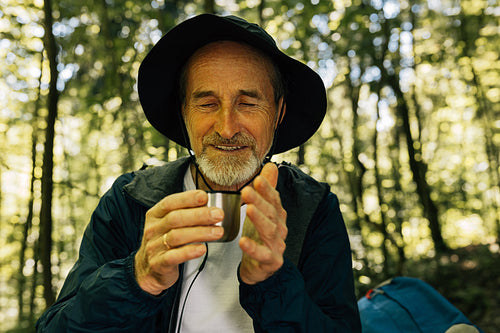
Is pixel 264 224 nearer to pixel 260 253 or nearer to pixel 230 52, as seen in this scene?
pixel 260 253

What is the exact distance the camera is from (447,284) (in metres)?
7.78

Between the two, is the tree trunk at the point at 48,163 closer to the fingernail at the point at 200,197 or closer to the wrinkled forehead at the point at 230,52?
the wrinkled forehead at the point at 230,52

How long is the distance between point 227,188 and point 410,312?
55.9 inches

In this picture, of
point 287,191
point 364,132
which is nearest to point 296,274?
point 287,191

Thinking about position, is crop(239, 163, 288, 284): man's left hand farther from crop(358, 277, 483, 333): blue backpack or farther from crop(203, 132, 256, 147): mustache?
crop(358, 277, 483, 333): blue backpack

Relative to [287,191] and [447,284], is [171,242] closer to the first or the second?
[287,191]

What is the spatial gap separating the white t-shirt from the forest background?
1064 millimetres

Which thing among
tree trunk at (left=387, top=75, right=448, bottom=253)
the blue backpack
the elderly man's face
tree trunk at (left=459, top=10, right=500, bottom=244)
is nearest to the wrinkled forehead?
the elderly man's face

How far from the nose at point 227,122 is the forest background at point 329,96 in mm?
1033

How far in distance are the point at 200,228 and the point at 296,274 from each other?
1.75 feet

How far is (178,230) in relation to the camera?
1219mm

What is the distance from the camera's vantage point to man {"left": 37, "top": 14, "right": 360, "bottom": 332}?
1512 millimetres

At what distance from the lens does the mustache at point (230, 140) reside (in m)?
2.05

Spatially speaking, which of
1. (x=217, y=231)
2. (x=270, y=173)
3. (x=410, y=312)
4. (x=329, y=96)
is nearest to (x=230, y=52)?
(x=270, y=173)
